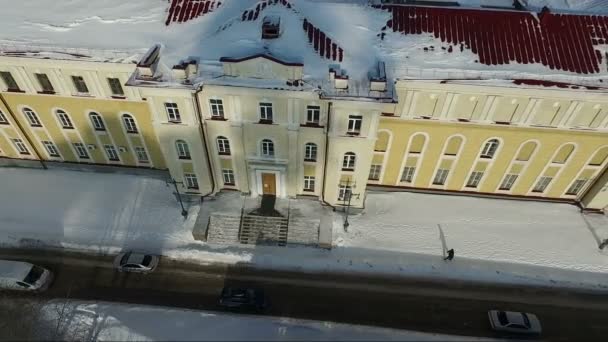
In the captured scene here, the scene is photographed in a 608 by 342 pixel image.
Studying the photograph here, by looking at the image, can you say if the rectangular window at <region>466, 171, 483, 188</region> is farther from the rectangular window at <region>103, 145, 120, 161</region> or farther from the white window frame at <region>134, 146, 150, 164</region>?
the rectangular window at <region>103, 145, 120, 161</region>

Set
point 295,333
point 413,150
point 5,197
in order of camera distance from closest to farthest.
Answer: point 295,333, point 413,150, point 5,197

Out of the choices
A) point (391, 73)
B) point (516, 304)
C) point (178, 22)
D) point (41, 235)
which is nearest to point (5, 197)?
point (41, 235)

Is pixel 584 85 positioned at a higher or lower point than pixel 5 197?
higher

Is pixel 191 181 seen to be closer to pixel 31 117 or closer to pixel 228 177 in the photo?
pixel 228 177

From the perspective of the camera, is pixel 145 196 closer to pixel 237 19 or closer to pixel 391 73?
pixel 237 19

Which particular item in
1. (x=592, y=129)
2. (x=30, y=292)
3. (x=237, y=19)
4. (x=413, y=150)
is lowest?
(x=30, y=292)

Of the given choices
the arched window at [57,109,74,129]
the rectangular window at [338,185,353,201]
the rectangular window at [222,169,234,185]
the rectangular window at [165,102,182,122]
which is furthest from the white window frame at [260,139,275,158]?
the arched window at [57,109,74,129]
